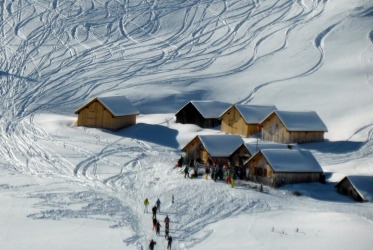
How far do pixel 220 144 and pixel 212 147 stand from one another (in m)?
0.71

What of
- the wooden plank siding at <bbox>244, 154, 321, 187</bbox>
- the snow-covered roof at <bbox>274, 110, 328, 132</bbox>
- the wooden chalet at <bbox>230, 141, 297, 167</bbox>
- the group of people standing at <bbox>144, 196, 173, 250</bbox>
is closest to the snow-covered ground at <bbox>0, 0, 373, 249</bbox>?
the group of people standing at <bbox>144, 196, 173, 250</bbox>

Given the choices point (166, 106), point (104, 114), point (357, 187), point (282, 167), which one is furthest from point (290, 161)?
point (166, 106)

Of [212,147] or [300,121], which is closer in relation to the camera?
[212,147]

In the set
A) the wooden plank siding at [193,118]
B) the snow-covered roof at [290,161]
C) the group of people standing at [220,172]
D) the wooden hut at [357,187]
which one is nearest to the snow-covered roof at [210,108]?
the wooden plank siding at [193,118]

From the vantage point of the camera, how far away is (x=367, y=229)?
3547 centimetres

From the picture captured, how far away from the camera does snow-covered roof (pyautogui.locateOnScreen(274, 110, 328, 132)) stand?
54.7 meters

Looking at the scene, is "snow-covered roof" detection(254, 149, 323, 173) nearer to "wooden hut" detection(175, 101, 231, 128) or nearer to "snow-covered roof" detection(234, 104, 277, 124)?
"snow-covered roof" detection(234, 104, 277, 124)

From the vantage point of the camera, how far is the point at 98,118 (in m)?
59.4

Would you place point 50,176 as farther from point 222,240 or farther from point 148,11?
point 148,11

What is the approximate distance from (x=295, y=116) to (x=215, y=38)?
32.5m

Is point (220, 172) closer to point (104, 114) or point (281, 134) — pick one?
point (281, 134)

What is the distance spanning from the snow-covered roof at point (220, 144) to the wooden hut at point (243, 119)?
702cm

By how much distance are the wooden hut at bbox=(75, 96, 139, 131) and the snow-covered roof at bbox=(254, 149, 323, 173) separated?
16470 mm

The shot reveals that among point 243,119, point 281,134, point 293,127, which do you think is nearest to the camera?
point 293,127
